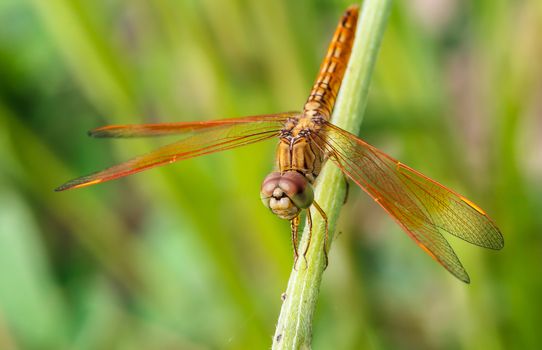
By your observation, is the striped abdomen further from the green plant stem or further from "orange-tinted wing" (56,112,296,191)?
the green plant stem

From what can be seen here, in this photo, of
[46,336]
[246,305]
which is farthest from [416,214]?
[46,336]

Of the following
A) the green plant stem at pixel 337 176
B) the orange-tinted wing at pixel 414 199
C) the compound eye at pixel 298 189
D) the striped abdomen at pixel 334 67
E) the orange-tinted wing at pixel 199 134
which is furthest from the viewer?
the striped abdomen at pixel 334 67

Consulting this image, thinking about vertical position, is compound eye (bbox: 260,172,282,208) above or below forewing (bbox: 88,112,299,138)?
below

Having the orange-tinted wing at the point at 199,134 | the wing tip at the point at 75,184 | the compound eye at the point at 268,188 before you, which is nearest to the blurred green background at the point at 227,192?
the orange-tinted wing at the point at 199,134

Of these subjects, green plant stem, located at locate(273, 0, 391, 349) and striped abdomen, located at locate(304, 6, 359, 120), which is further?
striped abdomen, located at locate(304, 6, 359, 120)

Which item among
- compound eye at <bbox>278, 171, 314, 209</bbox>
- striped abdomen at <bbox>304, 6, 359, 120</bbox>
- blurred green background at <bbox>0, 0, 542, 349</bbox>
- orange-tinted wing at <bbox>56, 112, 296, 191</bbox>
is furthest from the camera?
blurred green background at <bbox>0, 0, 542, 349</bbox>

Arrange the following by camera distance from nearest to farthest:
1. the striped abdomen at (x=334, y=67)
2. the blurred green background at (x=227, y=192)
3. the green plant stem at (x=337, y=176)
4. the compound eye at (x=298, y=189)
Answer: the green plant stem at (x=337, y=176) < the compound eye at (x=298, y=189) < the striped abdomen at (x=334, y=67) < the blurred green background at (x=227, y=192)

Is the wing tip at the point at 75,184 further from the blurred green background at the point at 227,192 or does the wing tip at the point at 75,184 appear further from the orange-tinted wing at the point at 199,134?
the blurred green background at the point at 227,192

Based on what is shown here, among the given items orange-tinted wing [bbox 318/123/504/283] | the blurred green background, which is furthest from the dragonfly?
the blurred green background
